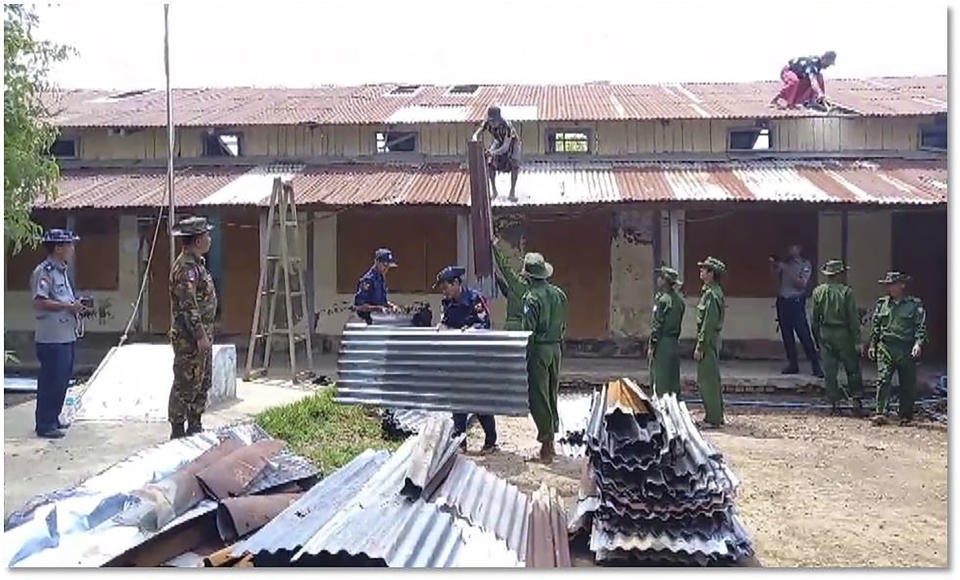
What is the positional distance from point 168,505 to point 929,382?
9067 millimetres

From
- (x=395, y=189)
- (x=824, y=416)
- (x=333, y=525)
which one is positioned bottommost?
(x=824, y=416)

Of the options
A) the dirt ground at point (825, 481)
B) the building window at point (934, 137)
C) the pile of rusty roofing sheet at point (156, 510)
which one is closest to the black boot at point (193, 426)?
the pile of rusty roofing sheet at point (156, 510)

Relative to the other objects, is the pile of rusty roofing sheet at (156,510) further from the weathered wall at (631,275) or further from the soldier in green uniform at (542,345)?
the weathered wall at (631,275)

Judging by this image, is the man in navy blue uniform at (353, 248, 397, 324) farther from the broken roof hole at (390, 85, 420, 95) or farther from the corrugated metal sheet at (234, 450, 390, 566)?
the broken roof hole at (390, 85, 420, 95)

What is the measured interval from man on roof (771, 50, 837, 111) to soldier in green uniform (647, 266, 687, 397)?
6.96 m

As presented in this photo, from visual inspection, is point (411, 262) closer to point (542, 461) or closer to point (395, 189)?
point (395, 189)

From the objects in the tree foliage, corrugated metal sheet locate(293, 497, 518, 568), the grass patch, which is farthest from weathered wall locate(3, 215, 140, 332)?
corrugated metal sheet locate(293, 497, 518, 568)

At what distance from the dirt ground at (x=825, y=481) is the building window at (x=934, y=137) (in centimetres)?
646

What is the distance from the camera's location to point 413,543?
11.5 feet

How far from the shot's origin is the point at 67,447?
590 centimetres

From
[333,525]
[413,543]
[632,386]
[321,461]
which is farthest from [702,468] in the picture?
[321,461]

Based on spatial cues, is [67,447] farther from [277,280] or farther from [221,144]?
[221,144]

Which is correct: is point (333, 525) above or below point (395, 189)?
below

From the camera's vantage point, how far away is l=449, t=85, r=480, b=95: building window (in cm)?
1608
